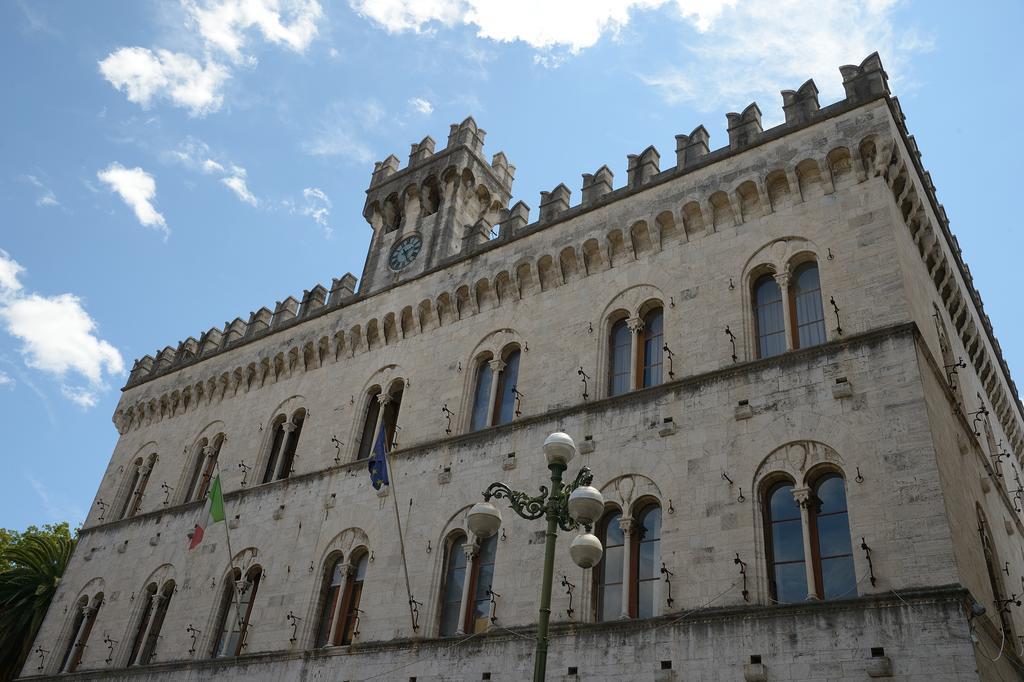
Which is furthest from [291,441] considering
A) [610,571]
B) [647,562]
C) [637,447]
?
[647,562]

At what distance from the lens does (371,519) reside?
1734cm

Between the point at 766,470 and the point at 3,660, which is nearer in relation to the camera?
the point at 766,470

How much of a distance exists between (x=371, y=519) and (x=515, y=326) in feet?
16.1

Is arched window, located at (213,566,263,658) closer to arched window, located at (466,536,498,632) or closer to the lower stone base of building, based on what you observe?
the lower stone base of building

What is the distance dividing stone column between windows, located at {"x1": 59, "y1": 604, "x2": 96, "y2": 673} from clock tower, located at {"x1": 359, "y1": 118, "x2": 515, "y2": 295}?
36.1 feet

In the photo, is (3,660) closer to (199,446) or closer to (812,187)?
(199,446)

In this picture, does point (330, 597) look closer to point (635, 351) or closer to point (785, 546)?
point (635, 351)

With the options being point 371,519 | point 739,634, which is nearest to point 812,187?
point 739,634

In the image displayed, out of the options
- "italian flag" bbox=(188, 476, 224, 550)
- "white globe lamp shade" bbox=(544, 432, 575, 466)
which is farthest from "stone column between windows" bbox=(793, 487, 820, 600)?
"italian flag" bbox=(188, 476, 224, 550)

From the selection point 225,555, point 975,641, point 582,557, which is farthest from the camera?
point 225,555

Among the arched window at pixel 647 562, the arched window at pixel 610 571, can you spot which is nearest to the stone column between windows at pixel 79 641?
the arched window at pixel 610 571

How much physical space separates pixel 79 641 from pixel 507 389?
13.6m

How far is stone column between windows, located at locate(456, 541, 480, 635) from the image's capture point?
1467 cm

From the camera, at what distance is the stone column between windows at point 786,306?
14.0 m
